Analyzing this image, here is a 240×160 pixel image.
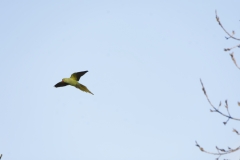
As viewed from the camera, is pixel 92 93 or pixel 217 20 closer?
pixel 217 20

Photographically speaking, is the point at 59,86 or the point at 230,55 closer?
the point at 230,55

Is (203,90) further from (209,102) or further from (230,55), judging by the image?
(230,55)

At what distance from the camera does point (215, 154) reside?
17.2 ft

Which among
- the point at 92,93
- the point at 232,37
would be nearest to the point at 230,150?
the point at 232,37

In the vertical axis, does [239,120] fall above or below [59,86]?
below

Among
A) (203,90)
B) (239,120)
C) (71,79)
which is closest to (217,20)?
(203,90)

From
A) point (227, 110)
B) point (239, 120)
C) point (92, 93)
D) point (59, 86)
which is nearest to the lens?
point (239, 120)

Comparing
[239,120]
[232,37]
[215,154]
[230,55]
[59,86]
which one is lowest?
[215,154]

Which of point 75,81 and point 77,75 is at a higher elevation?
point 77,75

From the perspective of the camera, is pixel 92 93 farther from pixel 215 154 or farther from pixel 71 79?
pixel 215 154

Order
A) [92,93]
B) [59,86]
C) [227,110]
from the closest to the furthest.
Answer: [227,110]
[92,93]
[59,86]

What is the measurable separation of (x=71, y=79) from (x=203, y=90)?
4.65 m

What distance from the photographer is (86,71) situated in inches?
348

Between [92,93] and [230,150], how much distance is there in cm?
436
